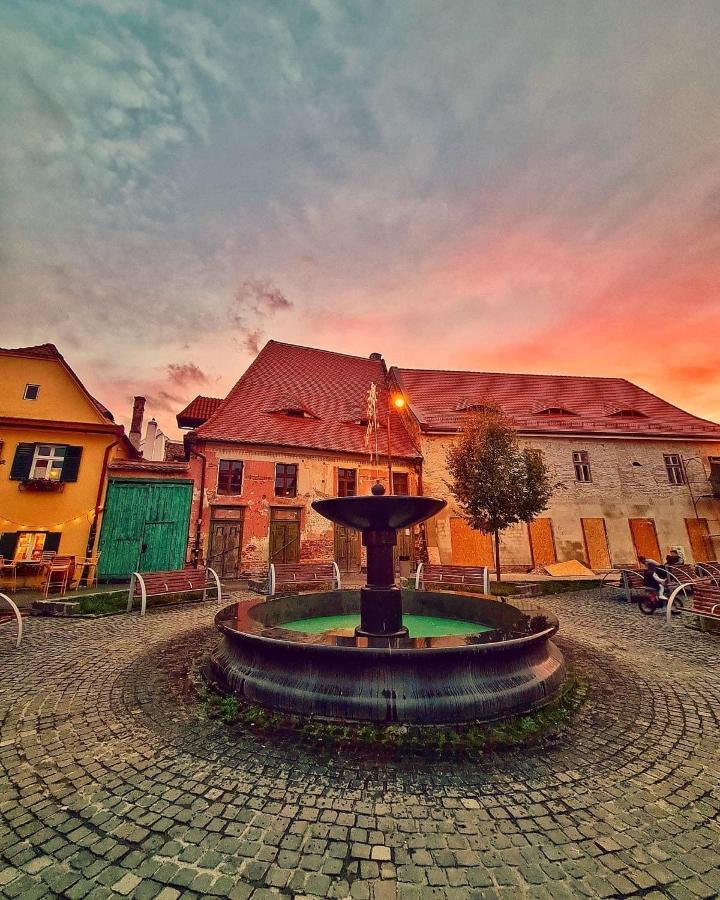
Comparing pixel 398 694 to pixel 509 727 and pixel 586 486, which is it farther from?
pixel 586 486

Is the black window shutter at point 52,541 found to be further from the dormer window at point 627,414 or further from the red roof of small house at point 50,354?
the dormer window at point 627,414

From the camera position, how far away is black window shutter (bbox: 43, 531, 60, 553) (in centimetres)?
1342

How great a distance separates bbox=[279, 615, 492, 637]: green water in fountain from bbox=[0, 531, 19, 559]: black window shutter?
12629 millimetres

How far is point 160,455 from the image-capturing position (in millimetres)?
26750

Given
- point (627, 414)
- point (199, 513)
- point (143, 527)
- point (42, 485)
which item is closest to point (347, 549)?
point (199, 513)

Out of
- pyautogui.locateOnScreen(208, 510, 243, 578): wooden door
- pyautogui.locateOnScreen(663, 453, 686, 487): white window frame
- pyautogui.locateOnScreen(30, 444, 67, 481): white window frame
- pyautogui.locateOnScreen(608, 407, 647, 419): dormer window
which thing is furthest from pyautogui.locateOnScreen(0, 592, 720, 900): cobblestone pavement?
pyautogui.locateOnScreen(608, 407, 647, 419): dormer window

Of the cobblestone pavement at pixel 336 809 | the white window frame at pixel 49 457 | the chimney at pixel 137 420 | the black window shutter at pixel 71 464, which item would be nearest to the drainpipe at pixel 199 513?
the black window shutter at pixel 71 464

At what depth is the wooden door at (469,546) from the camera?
682 inches

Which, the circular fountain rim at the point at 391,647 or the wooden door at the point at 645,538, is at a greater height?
the wooden door at the point at 645,538

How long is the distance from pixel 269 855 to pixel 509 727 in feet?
8.01

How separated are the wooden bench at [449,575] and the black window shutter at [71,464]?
1335 cm

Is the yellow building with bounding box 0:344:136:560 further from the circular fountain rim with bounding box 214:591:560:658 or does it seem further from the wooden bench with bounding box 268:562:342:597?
the circular fountain rim with bounding box 214:591:560:658

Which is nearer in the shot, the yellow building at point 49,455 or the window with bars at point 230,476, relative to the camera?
the yellow building at point 49,455

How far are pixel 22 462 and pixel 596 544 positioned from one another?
24.8m
